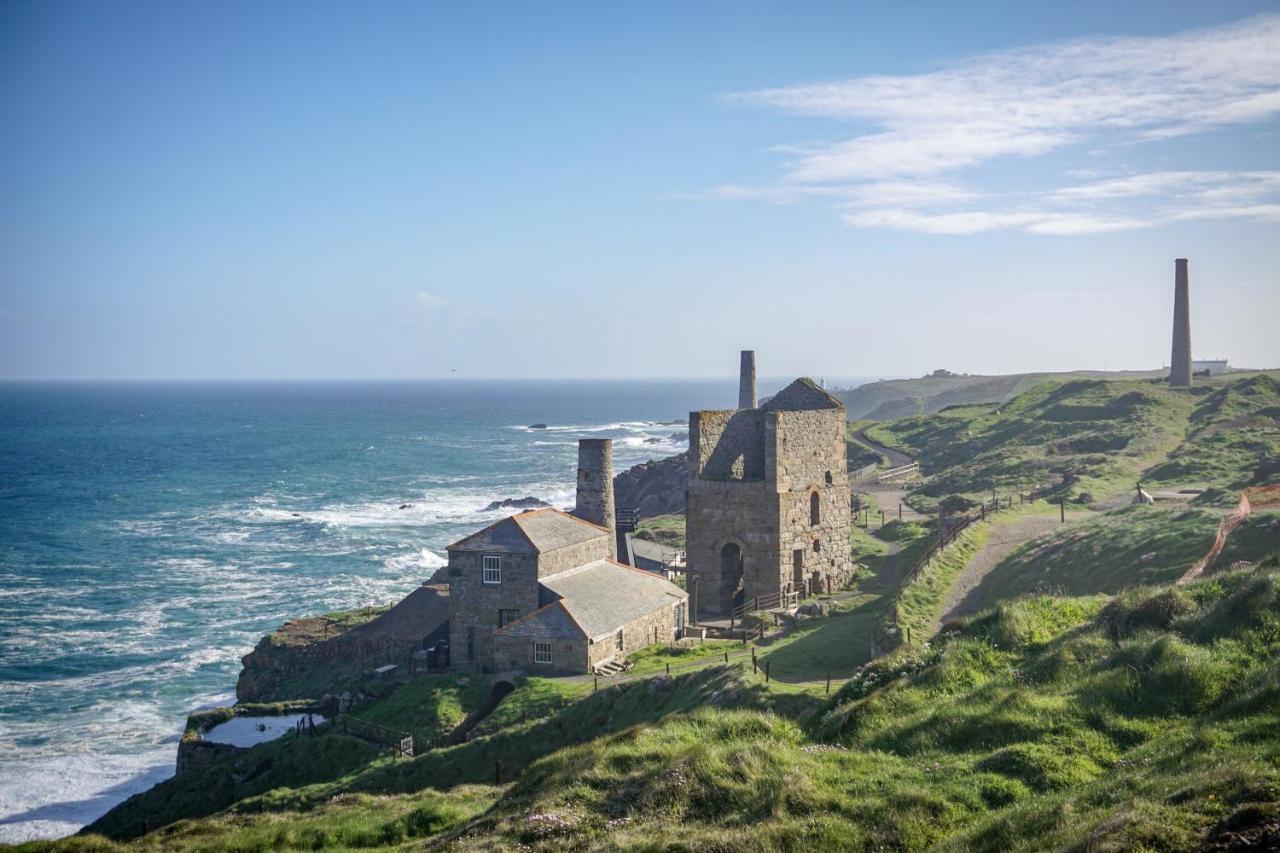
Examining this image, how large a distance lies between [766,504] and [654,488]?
44326mm

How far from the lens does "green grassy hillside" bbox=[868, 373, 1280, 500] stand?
51125 mm

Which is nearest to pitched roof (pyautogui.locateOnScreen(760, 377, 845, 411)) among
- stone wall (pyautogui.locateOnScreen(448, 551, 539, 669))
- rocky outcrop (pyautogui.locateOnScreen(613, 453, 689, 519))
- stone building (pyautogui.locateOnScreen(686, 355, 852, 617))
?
stone building (pyautogui.locateOnScreen(686, 355, 852, 617))

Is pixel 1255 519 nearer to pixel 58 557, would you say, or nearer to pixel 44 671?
pixel 44 671

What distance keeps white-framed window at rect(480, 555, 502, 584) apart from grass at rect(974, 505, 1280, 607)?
53.9ft

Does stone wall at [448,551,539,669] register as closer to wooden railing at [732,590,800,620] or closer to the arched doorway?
wooden railing at [732,590,800,620]

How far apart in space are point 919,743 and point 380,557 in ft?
192

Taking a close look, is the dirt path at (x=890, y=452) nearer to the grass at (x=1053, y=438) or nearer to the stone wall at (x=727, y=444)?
the grass at (x=1053, y=438)

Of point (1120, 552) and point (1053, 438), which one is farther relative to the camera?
point (1053, 438)

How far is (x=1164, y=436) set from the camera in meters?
66.9

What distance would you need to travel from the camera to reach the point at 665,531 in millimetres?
59062

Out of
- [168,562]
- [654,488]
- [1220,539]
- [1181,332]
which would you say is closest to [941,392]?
[1181,332]

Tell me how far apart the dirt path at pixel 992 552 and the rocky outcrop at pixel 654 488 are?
36041mm


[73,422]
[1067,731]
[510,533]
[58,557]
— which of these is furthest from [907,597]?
[73,422]

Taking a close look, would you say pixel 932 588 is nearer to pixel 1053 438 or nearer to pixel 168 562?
pixel 1053 438
